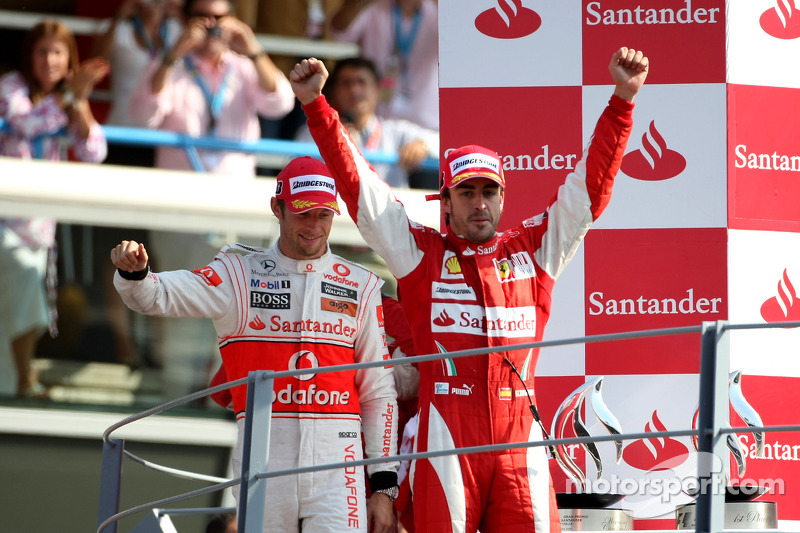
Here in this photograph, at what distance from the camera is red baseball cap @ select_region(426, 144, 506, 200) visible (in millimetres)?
3635

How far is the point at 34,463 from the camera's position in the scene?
6.91 m

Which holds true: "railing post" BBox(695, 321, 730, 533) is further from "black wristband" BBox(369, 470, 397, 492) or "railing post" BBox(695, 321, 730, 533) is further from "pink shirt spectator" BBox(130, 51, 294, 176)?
"pink shirt spectator" BBox(130, 51, 294, 176)

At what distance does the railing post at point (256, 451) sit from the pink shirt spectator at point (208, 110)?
368 centimetres

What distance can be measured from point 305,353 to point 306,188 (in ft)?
1.57

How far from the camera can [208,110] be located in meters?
6.70

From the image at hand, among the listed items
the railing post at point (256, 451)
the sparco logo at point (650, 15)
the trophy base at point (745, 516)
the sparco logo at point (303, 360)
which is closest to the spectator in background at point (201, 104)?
the sparco logo at point (650, 15)

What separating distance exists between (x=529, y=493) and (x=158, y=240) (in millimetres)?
3971

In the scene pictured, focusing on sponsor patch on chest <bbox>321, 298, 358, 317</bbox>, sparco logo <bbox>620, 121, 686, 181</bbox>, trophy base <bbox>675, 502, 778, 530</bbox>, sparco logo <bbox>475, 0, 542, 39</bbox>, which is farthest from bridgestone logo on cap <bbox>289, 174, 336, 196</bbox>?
trophy base <bbox>675, 502, 778, 530</bbox>

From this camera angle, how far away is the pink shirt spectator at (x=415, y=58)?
22.7ft

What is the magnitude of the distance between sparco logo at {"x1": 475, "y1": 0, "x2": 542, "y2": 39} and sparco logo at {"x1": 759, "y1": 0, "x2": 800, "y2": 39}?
82 cm

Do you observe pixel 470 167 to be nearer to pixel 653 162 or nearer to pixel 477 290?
pixel 477 290

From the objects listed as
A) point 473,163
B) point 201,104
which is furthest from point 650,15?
point 201,104

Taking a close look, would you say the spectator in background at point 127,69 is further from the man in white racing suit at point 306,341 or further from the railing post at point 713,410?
the railing post at point 713,410

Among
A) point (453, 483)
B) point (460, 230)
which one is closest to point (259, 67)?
point (460, 230)
